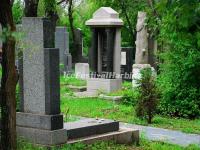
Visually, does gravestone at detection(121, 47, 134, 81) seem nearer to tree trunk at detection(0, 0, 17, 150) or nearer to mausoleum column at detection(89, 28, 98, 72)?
mausoleum column at detection(89, 28, 98, 72)

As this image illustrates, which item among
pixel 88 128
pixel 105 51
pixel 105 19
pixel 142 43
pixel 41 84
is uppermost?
pixel 105 19

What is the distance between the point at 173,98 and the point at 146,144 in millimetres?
4714

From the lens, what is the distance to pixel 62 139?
27.2 ft

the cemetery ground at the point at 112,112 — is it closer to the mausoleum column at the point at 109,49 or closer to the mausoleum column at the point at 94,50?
the mausoleum column at the point at 109,49

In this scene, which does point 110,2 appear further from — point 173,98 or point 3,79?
point 3,79

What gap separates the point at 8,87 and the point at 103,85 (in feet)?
38.6

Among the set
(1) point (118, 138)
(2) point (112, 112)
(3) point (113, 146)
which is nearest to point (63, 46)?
(2) point (112, 112)

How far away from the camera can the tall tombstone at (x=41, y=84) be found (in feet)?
26.9

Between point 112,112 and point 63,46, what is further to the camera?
point 63,46

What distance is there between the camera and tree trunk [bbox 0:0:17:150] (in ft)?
22.0

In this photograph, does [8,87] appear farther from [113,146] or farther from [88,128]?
[113,146]

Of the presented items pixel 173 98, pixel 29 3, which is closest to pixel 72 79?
pixel 173 98

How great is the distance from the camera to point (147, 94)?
1209 centimetres

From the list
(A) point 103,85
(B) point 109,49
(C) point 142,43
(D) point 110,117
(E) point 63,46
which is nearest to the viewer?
(D) point 110,117
